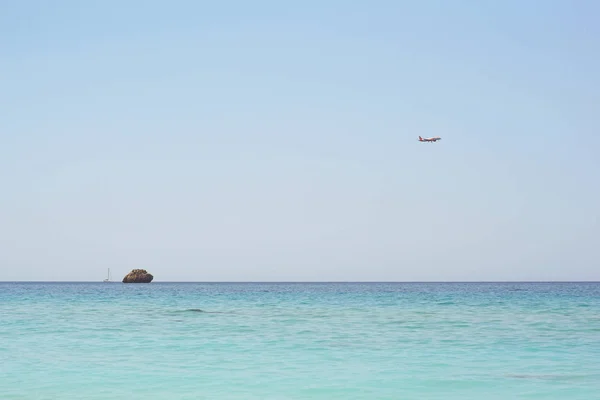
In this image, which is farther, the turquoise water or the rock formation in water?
the rock formation in water

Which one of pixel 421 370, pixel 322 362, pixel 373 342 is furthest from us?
pixel 373 342

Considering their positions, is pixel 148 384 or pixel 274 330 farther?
pixel 274 330

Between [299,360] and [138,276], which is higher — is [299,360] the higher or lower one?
the lower one

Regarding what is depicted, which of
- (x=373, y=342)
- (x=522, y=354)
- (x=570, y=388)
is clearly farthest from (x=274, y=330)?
(x=570, y=388)

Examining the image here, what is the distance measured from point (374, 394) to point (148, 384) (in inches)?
236

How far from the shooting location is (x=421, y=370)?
1970 centimetres

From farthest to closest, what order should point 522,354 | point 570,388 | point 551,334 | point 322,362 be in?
point 551,334
point 522,354
point 322,362
point 570,388

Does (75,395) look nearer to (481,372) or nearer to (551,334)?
(481,372)

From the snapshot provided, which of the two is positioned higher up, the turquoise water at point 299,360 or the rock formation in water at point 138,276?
the rock formation in water at point 138,276

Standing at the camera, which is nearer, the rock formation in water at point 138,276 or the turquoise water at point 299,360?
the turquoise water at point 299,360

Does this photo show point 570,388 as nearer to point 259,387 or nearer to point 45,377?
point 259,387

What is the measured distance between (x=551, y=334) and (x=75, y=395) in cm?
2174

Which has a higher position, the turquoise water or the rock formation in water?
the rock formation in water

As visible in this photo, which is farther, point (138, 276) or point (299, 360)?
point (138, 276)
